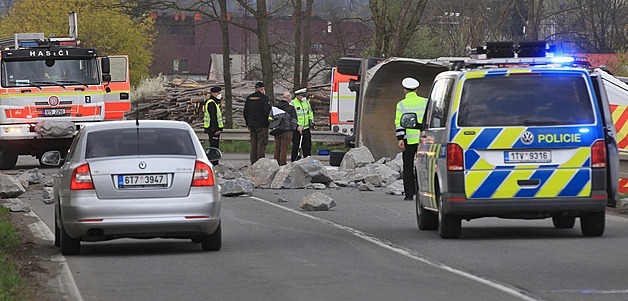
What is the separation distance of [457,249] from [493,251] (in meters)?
0.43

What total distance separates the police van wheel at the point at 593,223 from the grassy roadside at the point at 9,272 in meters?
5.90

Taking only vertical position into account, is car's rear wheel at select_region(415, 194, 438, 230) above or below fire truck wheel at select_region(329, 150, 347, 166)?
above

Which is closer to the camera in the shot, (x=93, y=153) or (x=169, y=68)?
(x=93, y=153)

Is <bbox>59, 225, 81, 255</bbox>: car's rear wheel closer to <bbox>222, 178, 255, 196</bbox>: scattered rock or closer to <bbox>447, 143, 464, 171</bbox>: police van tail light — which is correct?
<bbox>447, 143, 464, 171</bbox>: police van tail light

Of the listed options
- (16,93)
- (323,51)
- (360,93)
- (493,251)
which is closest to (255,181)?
(360,93)

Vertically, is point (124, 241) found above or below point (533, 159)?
below

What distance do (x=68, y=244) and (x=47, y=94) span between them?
18829 millimetres

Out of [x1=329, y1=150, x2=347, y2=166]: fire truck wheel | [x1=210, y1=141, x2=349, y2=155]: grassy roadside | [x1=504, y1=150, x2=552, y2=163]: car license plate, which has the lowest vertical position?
[x1=210, y1=141, x2=349, y2=155]: grassy roadside

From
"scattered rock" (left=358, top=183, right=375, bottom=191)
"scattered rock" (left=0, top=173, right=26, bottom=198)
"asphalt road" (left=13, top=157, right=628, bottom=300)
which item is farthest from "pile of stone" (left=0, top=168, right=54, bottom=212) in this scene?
"scattered rock" (left=358, top=183, right=375, bottom=191)

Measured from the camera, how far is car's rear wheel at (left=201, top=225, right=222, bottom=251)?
13.3 m

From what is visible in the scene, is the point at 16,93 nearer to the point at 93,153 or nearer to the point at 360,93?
the point at 360,93

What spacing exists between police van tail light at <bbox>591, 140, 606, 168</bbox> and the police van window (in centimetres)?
156

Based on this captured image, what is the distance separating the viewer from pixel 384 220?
17109 mm

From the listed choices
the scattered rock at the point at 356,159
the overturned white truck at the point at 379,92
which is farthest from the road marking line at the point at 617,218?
the overturned white truck at the point at 379,92
